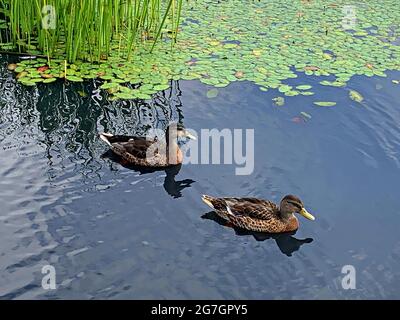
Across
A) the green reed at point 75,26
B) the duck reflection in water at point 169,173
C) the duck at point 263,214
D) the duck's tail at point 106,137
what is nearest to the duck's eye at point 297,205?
the duck at point 263,214

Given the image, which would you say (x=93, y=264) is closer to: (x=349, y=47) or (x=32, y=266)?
(x=32, y=266)

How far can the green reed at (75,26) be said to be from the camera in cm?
775

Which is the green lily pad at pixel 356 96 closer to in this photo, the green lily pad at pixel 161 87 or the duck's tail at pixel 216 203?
the green lily pad at pixel 161 87

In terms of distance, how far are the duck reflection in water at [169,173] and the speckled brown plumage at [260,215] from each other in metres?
0.56

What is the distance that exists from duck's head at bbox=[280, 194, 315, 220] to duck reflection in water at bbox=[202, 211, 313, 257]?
0.67 feet

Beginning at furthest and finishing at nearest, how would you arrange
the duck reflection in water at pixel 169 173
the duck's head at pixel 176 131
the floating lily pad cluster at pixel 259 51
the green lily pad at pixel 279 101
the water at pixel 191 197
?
the floating lily pad cluster at pixel 259 51 → the green lily pad at pixel 279 101 → the duck's head at pixel 176 131 → the duck reflection in water at pixel 169 173 → the water at pixel 191 197

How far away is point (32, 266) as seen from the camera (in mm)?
4961

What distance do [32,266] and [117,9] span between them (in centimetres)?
423

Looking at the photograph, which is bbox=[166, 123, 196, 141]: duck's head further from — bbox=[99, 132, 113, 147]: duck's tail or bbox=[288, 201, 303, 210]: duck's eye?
bbox=[288, 201, 303, 210]: duck's eye

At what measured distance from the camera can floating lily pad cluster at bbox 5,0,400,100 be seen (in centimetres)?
807

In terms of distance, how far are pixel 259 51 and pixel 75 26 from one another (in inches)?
108

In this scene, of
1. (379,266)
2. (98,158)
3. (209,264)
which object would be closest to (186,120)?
(98,158)

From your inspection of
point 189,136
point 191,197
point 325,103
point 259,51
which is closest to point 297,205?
point 191,197

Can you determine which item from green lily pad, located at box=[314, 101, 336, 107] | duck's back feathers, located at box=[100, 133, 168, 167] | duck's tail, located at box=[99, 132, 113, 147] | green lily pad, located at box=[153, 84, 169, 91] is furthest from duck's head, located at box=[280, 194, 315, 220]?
green lily pad, located at box=[153, 84, 169, 91]
